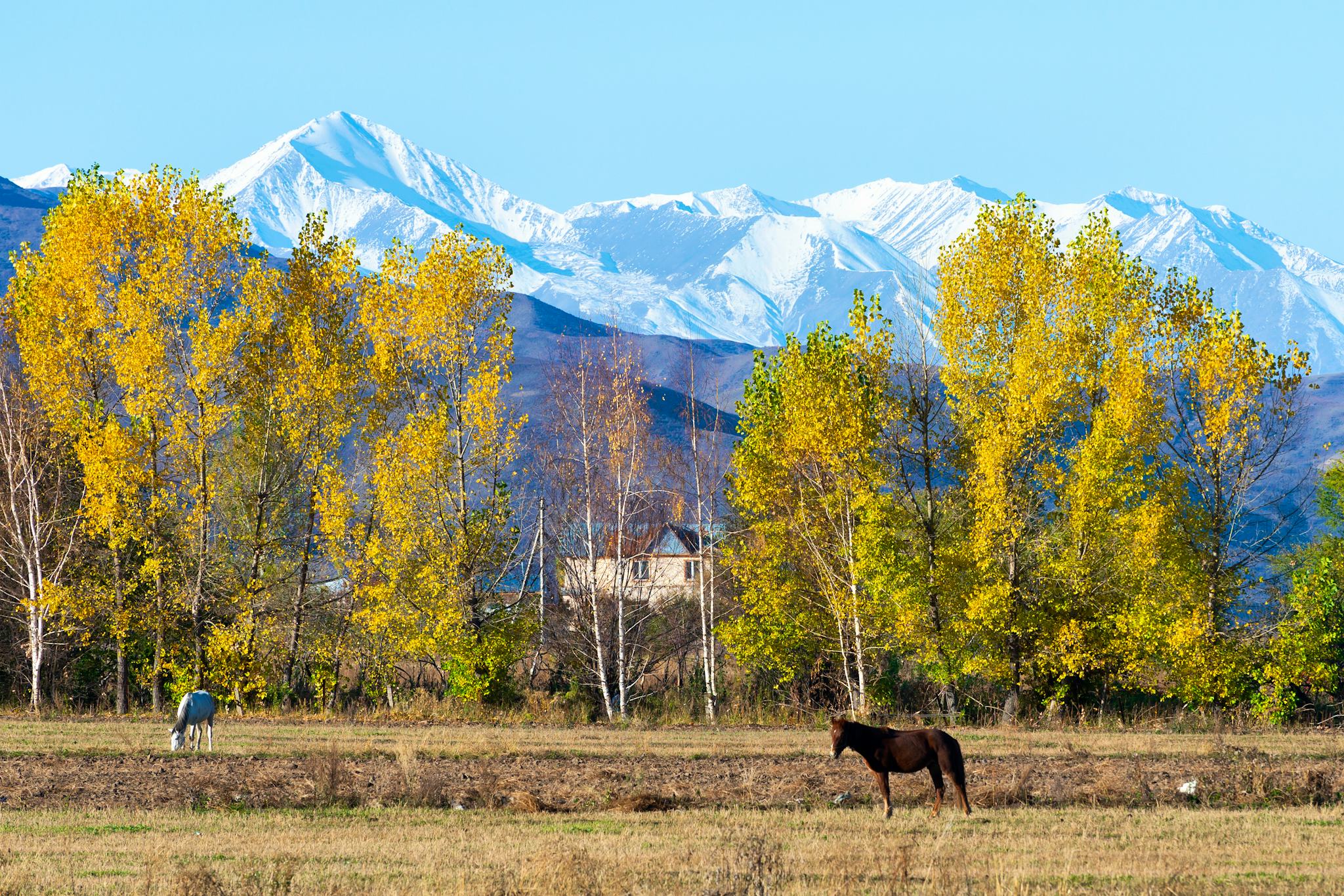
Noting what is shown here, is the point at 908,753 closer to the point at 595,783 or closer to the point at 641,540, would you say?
the point at 595,783

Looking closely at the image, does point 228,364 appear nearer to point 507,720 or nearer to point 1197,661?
point 507,720

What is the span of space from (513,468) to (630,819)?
25.2 m

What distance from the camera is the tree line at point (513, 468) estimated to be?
36469mm

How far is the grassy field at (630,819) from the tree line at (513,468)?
339 inches

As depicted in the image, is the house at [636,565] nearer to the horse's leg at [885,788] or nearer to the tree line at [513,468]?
the tree line at [513,468]

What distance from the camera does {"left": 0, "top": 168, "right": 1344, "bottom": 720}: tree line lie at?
120ft

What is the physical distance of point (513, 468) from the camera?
138 feet

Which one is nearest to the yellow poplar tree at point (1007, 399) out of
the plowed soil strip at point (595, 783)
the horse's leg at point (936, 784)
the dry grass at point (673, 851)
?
the plowed soil strip at point (595, 783)

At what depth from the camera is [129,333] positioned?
122 ft

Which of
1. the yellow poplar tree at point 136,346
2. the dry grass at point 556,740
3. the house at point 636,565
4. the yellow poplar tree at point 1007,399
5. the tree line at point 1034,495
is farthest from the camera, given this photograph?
the house at point 636,565

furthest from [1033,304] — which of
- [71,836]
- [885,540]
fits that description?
[71,836]

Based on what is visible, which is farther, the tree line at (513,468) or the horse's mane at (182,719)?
the tree line at (513,468)

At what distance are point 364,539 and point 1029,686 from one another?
19986 millimetres

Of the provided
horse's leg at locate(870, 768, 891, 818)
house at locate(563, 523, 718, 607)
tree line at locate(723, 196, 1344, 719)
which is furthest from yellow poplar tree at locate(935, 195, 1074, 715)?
horse's leg at locate(870, 768, 891, 818)
